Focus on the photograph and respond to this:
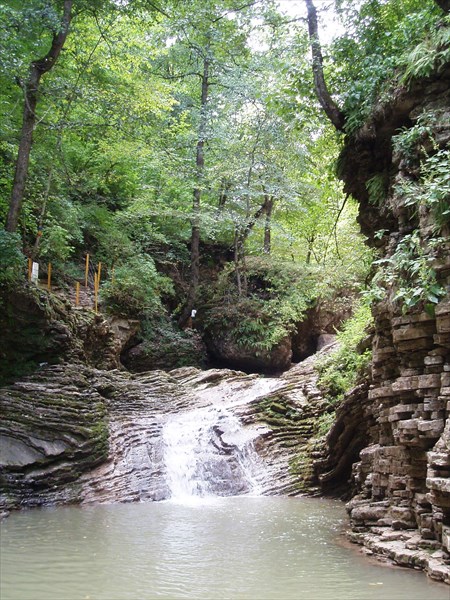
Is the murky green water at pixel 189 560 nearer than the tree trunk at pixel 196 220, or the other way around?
the murky green water at pixel 189 560

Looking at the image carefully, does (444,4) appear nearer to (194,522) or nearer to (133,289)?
(194,522)

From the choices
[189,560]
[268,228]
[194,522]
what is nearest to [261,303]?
[268,228]

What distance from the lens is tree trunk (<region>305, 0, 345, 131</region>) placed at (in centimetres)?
1066

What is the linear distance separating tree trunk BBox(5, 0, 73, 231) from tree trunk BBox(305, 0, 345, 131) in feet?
20.9

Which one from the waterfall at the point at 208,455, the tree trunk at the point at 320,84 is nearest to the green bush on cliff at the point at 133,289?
the waterfall at the point at 208,455

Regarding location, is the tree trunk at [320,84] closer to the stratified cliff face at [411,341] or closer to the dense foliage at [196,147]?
the dense foliage at [196,147]

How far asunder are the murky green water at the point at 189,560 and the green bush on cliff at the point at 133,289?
11142 millimetres

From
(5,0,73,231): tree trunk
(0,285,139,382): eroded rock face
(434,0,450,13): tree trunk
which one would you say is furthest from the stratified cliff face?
(0,285,139,382): eroded rock face

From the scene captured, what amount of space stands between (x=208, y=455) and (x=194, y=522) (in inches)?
191

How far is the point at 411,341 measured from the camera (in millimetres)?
7605

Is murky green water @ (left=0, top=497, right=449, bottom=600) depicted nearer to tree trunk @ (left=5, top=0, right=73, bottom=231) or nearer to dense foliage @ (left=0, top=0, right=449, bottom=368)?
dense foliage @ (left=0, top=0, right=449, bottom=368)

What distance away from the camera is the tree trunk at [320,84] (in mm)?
10664

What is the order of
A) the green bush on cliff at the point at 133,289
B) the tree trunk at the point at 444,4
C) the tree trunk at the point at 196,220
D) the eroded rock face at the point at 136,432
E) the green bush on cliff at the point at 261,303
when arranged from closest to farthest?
1. the tree trunk at the point at 444,4
2. the eroded rock face at the point at 136,432
3. the green bush on cliff at the point at 133,289
4. the green bush on cliff at the point at 261,303
5. the tree trunk at the point at 196,220

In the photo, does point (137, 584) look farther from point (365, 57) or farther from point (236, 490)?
point (365, 57)
